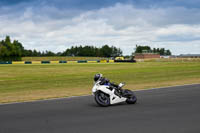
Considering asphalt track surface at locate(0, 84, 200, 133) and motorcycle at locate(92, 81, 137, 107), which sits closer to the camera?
asphalt track surface at locate(0, 84, 200, 133)

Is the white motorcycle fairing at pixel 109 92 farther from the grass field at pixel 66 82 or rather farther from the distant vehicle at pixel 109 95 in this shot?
the grass field at pixel 66 82

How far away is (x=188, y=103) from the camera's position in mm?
11086

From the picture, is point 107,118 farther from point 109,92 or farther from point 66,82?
point 66,82

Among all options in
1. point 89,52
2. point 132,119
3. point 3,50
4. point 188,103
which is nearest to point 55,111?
point 132,119

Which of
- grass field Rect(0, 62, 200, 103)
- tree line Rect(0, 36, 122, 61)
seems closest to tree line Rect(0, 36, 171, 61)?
tree line Rect(0, 36, 122, 61)

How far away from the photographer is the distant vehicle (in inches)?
420

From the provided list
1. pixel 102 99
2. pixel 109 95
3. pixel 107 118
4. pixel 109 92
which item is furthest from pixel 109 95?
pixel 107 118

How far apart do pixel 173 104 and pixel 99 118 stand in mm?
3629

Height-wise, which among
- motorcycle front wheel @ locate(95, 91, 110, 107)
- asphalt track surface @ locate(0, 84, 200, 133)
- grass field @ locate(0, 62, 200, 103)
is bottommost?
grass field @ locate(0, 62, 200, 103)

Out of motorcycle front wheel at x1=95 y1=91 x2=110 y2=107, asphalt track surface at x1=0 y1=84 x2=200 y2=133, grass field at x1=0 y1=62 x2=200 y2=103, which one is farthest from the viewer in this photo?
grass field at x1=0 y1=62 x2=200 y2=103

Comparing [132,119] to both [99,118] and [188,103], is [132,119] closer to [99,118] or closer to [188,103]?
[99,118]

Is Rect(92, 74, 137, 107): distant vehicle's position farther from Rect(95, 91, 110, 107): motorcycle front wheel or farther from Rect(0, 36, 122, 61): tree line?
Rect(0, 36, 122, 61): tree line

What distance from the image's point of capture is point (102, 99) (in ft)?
35.4

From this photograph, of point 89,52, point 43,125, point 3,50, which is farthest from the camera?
point 89,52
